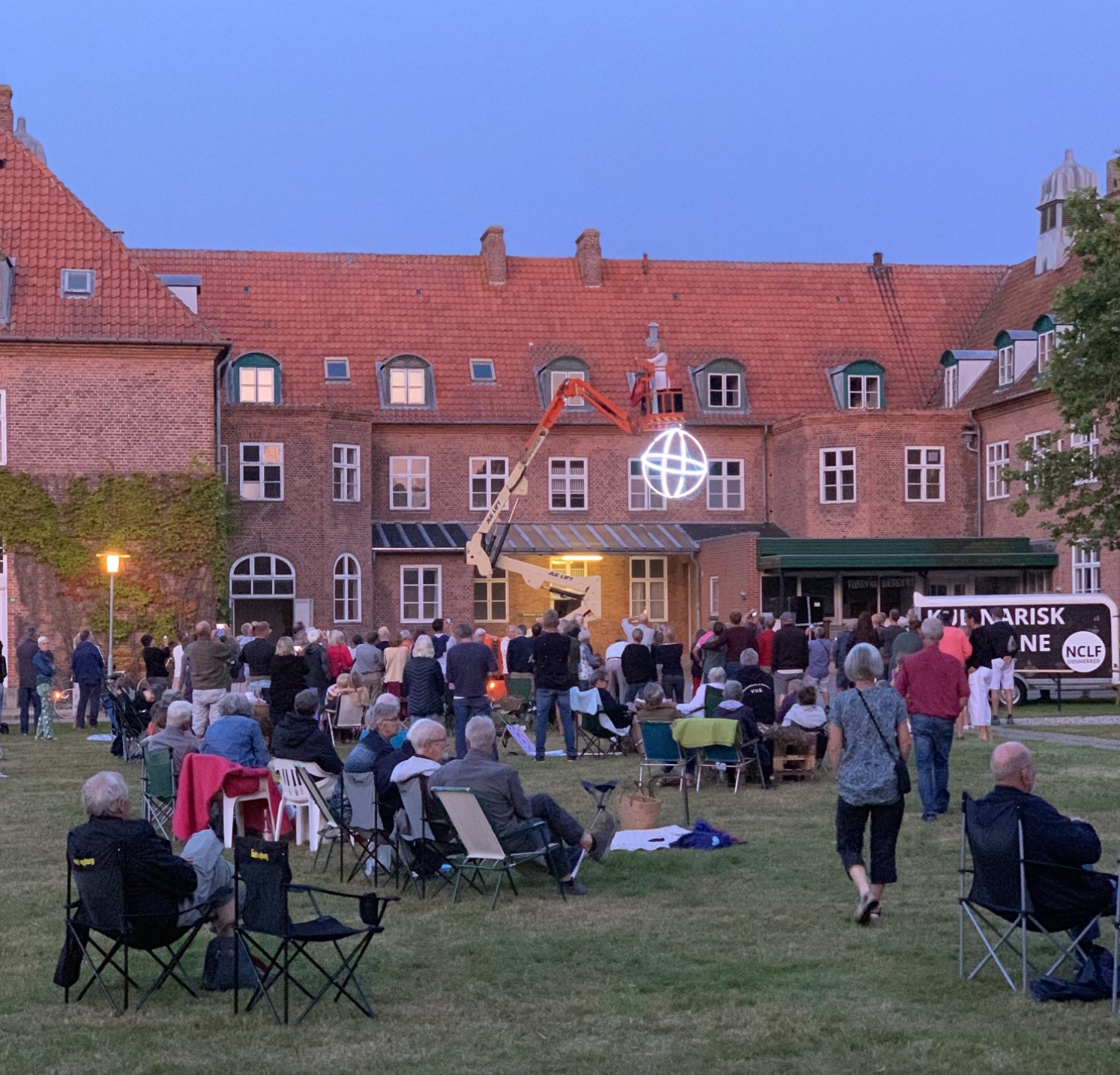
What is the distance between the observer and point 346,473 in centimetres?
4197

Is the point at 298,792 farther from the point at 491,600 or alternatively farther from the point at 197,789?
the point at 491,600

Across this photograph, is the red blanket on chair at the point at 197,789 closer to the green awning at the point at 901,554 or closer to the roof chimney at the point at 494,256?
the green awning at the point at 901,554

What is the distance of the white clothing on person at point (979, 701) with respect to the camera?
22844 mm

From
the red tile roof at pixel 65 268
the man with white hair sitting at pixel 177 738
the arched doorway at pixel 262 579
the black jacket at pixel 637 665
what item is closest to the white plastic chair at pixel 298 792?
the man with white hair sitting at pixel 177 738

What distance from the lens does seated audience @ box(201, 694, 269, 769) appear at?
45.3ft

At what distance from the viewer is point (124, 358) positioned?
35.0m

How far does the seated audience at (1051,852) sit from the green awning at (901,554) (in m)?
31.4

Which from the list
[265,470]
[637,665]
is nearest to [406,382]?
[265,470]

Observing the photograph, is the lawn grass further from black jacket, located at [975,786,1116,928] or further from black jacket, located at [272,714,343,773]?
black jacket, located at [272,714,343,773]

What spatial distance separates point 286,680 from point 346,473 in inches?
924

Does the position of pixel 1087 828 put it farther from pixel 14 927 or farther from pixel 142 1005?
pixel 14 927

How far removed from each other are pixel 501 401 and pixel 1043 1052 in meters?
37.6

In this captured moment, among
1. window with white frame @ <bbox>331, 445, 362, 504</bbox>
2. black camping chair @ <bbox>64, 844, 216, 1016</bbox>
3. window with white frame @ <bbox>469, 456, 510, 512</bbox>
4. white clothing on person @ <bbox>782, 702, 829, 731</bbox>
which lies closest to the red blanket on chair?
black camping chair @ <bbox>64, 844, 216, 1016</bbox>

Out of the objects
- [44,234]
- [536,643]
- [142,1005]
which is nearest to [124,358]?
[44,234]
